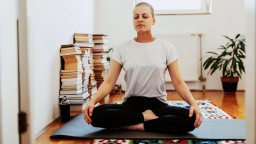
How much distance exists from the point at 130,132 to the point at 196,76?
9.29ft

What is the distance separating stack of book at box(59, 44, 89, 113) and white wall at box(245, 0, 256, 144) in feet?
6.48

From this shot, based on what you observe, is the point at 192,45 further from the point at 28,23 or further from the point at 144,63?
the point at 28,23

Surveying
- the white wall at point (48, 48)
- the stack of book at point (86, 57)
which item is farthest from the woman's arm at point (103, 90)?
the stack of book at point (86, 57)

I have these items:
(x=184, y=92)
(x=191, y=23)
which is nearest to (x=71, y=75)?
(x=184, y=92)

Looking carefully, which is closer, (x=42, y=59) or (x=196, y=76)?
(x=42, y=59)

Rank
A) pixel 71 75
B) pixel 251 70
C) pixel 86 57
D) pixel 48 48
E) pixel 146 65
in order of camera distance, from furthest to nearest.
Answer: pixel 86 57, pixel 71 75, pixel 48 48, pixel 146 65, pixel 251 70

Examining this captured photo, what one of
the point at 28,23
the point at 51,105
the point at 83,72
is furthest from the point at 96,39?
the point at 28,23

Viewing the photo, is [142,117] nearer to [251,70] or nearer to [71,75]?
[71,75]

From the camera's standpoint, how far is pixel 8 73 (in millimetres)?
978

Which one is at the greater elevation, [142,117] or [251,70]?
[251,70]

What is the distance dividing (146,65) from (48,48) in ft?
2.73

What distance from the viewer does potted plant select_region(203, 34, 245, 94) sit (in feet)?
14.3

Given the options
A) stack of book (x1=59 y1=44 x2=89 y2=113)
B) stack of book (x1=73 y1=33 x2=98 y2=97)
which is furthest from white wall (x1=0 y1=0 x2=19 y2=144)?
stack of book (x1=73 y1=33 x2=98 y2=97)

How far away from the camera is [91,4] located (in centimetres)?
450
